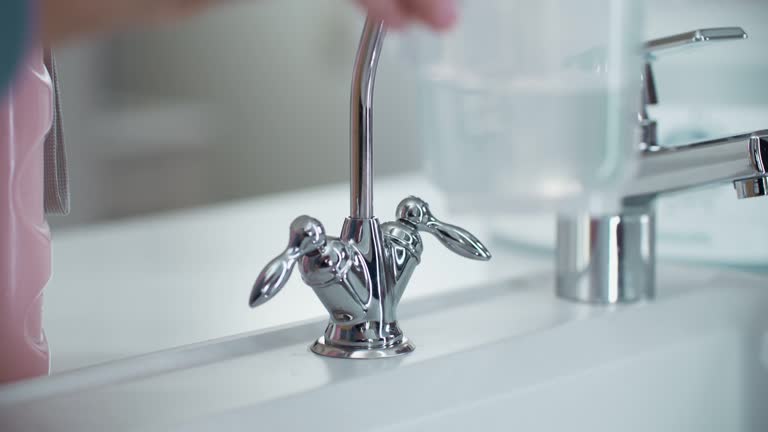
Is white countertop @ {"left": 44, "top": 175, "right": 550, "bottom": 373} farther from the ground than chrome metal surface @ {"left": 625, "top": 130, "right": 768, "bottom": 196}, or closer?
closer

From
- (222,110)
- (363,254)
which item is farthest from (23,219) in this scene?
(222,110)

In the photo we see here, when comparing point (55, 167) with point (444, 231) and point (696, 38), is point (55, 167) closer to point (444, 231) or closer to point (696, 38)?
point (444, 231)

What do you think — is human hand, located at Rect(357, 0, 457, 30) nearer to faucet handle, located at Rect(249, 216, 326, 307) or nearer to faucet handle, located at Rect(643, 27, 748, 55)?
faucet handle, located at Rect(249, 216, 326, 307)

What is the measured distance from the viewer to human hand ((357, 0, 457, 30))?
0.26 m

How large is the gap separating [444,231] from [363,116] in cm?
8

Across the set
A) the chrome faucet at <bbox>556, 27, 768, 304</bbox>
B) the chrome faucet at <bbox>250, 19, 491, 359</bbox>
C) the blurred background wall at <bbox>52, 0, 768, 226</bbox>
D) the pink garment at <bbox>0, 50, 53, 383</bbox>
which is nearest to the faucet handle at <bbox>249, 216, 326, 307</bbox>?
the chrome faucet at <bbox>250, 19, 491, 359</bbox>

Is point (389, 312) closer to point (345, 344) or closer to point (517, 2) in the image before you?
point (345, 344)

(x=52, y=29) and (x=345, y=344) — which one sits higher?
(x=52, y=29)

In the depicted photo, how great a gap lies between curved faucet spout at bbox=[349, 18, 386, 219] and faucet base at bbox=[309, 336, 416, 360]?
0.23 ft

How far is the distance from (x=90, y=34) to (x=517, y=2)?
17 centimetres

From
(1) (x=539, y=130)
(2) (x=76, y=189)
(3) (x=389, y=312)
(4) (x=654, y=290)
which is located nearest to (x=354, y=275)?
(3) (x=389, y=312)

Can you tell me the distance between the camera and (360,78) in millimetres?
456

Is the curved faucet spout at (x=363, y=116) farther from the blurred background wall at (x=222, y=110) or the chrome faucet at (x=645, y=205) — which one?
the blurred background wall at (x=222, y=110)

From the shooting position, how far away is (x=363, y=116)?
458mm
